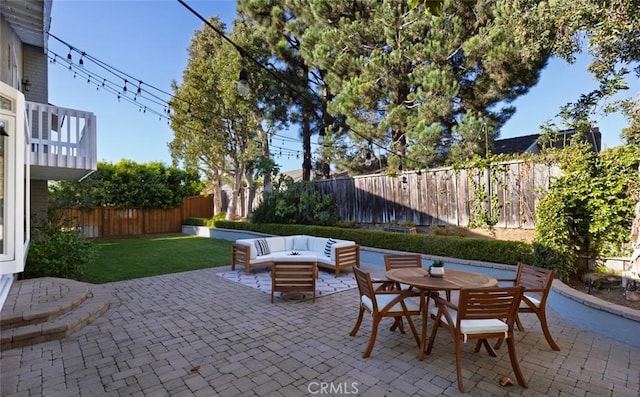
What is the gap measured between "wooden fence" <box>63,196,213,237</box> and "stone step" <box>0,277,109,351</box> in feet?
30.6

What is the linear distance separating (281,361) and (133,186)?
49.1ft

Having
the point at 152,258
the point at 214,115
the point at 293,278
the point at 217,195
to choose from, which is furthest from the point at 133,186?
the point at 293,278

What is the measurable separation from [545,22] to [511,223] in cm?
432

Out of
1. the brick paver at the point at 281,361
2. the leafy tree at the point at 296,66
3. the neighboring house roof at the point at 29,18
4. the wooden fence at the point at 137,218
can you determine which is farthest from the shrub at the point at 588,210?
the wooden fence at the point at 137,218

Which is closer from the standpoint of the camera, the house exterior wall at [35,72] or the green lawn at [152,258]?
A: the green lawn at [152,258]

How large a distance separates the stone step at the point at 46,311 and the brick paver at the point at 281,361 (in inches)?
5.7

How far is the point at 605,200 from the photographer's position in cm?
537

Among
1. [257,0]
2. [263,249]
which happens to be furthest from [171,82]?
[263,249]

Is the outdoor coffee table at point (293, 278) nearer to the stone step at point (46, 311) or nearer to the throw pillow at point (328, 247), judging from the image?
the throw pillow at point (328, 247)

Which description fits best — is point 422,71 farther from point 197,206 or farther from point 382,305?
point 197,206

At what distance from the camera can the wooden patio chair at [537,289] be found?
3.62 m

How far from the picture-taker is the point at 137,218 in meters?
15.8

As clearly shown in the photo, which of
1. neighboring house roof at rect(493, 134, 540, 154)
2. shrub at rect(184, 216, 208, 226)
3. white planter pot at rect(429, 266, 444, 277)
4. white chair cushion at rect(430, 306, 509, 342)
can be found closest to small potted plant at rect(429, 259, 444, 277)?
white planter pot at rect(429, 266, 444, 277)

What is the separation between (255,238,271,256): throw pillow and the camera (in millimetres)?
7785
